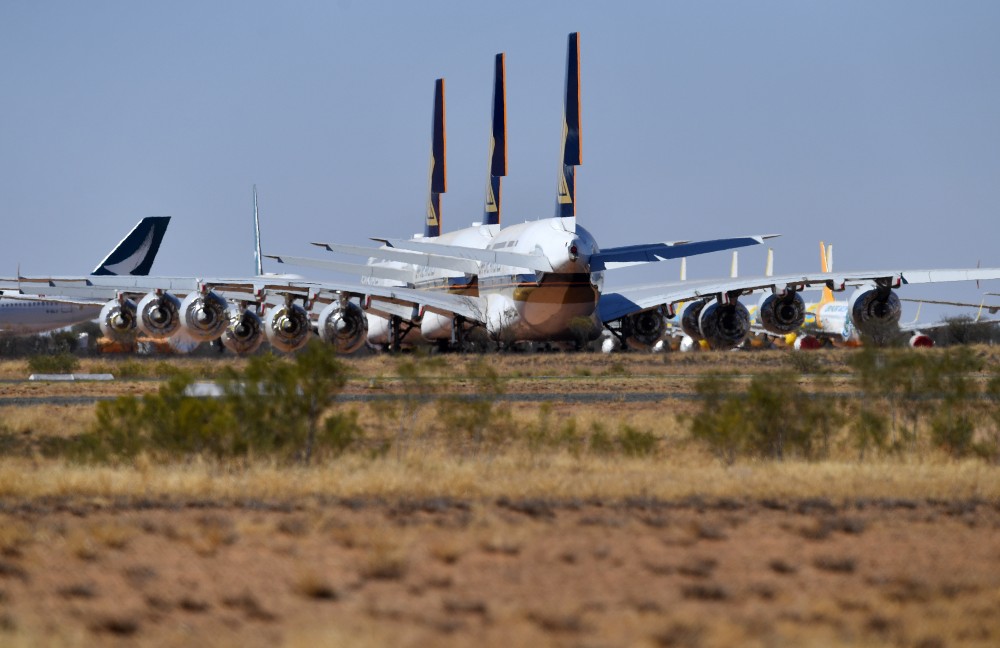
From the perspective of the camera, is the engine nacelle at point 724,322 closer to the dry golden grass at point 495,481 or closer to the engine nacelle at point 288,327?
the engine nacelle at point 288,327

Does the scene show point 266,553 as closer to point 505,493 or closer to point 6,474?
point 505,493

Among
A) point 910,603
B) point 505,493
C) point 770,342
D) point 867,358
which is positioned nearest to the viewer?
point 910,603

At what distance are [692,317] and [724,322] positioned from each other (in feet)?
6.38

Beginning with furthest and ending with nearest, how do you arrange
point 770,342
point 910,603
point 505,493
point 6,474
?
point 770,342, point 6,474, point 505,493, point 910,603

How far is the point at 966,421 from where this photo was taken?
24391 millimetres

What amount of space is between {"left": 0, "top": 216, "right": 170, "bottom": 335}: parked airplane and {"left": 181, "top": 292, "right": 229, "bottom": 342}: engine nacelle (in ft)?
152

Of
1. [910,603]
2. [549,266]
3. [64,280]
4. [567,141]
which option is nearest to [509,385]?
[549,266]

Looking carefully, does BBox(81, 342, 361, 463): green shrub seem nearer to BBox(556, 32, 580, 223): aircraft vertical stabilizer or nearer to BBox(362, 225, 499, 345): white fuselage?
BBox(556, 32, 580, 223): aircraft vertical stabilizer

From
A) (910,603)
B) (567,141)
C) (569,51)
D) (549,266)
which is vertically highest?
(569,51)

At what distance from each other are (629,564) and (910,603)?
2.46 meters

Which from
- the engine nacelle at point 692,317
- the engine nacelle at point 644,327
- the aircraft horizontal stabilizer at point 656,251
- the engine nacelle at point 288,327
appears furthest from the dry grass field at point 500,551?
the engine nacelle at point 644,327

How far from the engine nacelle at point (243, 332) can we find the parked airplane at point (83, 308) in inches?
1686

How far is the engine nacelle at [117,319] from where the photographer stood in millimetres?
58531

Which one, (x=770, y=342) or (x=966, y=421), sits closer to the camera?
(x=966, y=421)
